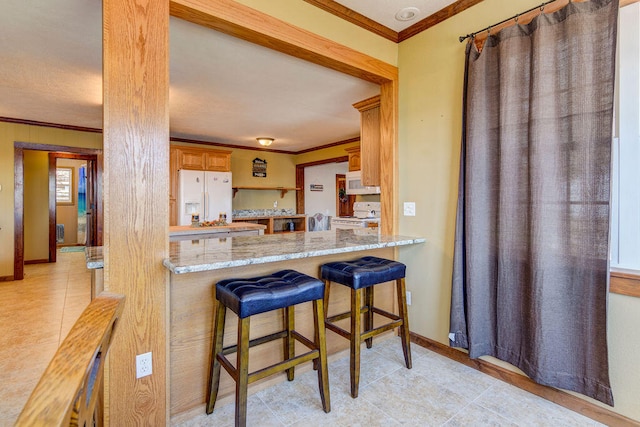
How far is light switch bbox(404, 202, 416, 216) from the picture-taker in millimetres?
2619

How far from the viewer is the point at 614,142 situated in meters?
1.67

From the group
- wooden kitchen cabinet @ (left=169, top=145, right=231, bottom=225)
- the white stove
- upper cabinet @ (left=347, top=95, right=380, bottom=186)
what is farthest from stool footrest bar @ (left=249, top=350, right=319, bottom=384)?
wooden kitchen cabinet @ (left=169, top=145, right=231, bottom=225)

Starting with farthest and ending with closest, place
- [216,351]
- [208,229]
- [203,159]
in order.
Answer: [203,159] → [208,229] → [216,351]

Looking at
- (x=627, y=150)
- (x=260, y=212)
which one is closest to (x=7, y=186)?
(x=260, y=212)

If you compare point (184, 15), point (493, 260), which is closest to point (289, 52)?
point (184, 15)

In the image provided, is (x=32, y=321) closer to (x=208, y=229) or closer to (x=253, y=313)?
(x=208, y=229)

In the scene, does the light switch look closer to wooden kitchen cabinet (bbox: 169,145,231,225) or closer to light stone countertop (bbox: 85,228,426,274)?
light stone countertop (bbox: 85,228,426,274)

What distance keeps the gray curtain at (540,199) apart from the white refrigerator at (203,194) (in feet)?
15.3

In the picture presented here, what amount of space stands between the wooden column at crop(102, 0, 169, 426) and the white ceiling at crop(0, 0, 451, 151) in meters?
0.76

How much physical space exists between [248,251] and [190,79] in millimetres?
2211

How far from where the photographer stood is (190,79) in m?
3.17

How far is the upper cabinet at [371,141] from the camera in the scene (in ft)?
9.93

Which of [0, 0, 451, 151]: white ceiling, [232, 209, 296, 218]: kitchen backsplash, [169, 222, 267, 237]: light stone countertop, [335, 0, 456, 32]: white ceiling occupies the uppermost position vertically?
[335, 0, 456, 32]: white ceiling

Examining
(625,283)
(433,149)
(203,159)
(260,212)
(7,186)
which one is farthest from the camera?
(260,212)
